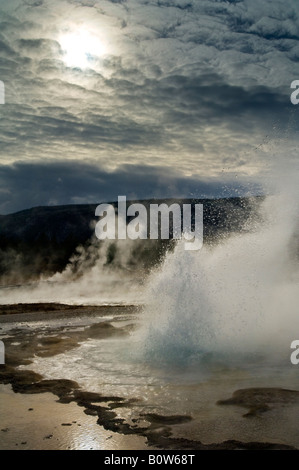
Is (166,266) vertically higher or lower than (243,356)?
higher

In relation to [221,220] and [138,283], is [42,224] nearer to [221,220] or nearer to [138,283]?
[221,220]

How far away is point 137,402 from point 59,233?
102m

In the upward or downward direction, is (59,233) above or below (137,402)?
above

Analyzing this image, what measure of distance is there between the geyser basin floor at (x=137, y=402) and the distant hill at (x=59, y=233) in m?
34.6

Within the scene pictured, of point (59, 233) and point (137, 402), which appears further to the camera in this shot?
point (59, 233)

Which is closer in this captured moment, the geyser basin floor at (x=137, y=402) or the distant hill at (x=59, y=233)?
the geyser basin floor at (x=137, y=402)

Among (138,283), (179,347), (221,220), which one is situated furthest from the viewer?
(221,220)

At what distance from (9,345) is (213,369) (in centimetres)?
580

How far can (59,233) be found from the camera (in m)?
106

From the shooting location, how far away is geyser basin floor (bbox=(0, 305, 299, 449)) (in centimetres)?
512

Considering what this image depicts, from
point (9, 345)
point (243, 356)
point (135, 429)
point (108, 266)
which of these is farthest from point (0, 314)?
point (108, 266)

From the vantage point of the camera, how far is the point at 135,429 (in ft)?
17.8

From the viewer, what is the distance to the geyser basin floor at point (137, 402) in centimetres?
512

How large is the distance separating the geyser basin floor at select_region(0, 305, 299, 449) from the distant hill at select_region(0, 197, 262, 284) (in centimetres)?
3465
